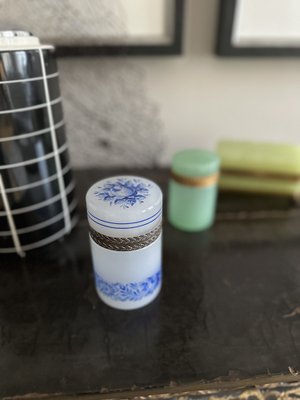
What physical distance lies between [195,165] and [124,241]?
0.58 ft

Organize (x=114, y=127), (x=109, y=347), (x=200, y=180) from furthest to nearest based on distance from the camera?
(x=114, y=127), (x=200, y=180), (x=109, y=347)

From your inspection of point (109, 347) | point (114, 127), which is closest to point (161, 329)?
point (109, 347)

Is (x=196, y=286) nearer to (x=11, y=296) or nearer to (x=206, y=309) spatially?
(x=206, y=309)

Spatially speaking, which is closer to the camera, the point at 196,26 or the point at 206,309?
the point at 206,309

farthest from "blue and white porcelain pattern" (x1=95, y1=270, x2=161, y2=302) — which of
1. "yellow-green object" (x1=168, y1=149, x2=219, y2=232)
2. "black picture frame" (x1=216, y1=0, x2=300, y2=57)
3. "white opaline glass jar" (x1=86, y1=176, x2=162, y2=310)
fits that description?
"black picture frame" (x1=216, y1=0, x2=300, y2=57)

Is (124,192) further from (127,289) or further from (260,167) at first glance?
(260,167)

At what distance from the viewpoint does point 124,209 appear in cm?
29

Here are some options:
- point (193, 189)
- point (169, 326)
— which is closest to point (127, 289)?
point (169, 326)

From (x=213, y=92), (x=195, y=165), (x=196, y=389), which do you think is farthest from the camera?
(x=213, y=92)

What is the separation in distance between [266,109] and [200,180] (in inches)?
9.4

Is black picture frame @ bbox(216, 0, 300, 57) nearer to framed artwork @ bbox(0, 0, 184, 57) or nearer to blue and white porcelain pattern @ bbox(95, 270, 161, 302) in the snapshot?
framed artwork @ bbox(0, 0, 184, 57)

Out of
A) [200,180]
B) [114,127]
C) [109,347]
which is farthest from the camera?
[114,127]

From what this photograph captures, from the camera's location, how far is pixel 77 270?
15.3 inches

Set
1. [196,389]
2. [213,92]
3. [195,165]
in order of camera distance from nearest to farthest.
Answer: [196,389]
[195,165]
[213,92]
